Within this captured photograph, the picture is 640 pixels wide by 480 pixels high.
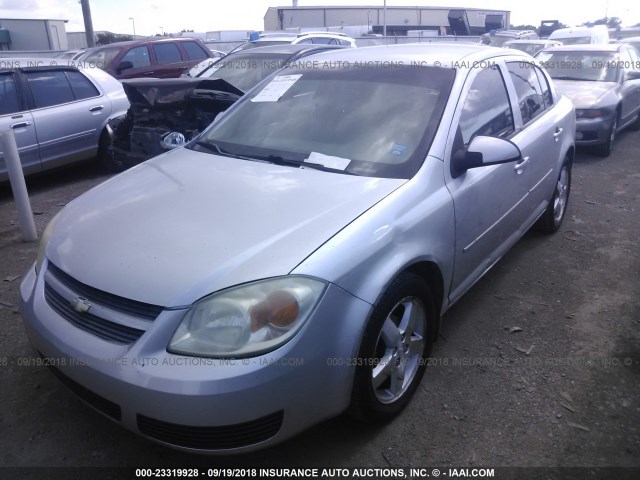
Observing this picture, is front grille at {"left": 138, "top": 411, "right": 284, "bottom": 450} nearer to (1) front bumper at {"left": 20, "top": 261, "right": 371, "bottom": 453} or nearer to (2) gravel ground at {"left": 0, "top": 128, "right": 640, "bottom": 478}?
(1) front bumper at {"left": 20, "top": 261, "right": 371, "bottom": 453}

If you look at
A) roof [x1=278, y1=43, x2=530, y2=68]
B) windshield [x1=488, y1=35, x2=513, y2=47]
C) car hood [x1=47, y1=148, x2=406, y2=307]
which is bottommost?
windshield [x1=488, y1=35, x2=513, y2=47]

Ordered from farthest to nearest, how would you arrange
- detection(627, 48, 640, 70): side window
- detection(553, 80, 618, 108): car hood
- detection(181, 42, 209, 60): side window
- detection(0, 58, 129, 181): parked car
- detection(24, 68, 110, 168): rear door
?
detection(181, 42, 209, 60): side window → detection(627, 48, 640, 70): side window → detection(553, 80, 618, 108): car hood → detection(24, 68, 110, 168): rear door → detection(0, 58, 129, 181): parked car

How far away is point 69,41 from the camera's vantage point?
114 ft

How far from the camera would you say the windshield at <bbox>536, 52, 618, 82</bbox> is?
865cm

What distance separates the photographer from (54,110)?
6.24 m

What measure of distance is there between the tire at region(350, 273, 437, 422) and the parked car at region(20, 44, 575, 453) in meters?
0.01

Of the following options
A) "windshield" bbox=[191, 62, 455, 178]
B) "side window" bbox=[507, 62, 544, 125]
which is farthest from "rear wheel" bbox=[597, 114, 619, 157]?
"windshield" bbox=[191, 62, 455, 178]

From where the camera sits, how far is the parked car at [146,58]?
34.5 feet

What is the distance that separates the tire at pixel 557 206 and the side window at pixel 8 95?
555 cm

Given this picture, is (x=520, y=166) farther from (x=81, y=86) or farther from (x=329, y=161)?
(x=81, y=86)

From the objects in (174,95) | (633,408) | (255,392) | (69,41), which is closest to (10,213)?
(174,95)

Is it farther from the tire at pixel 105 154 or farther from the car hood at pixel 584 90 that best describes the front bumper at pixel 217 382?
the car hood at pixel 584 90

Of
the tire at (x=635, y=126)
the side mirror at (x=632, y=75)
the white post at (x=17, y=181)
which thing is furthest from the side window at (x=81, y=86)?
the tire at (x=635, y=126)

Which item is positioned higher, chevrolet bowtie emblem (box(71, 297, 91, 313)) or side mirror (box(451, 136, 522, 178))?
side mirror (box(451, 136, 522, 178))
